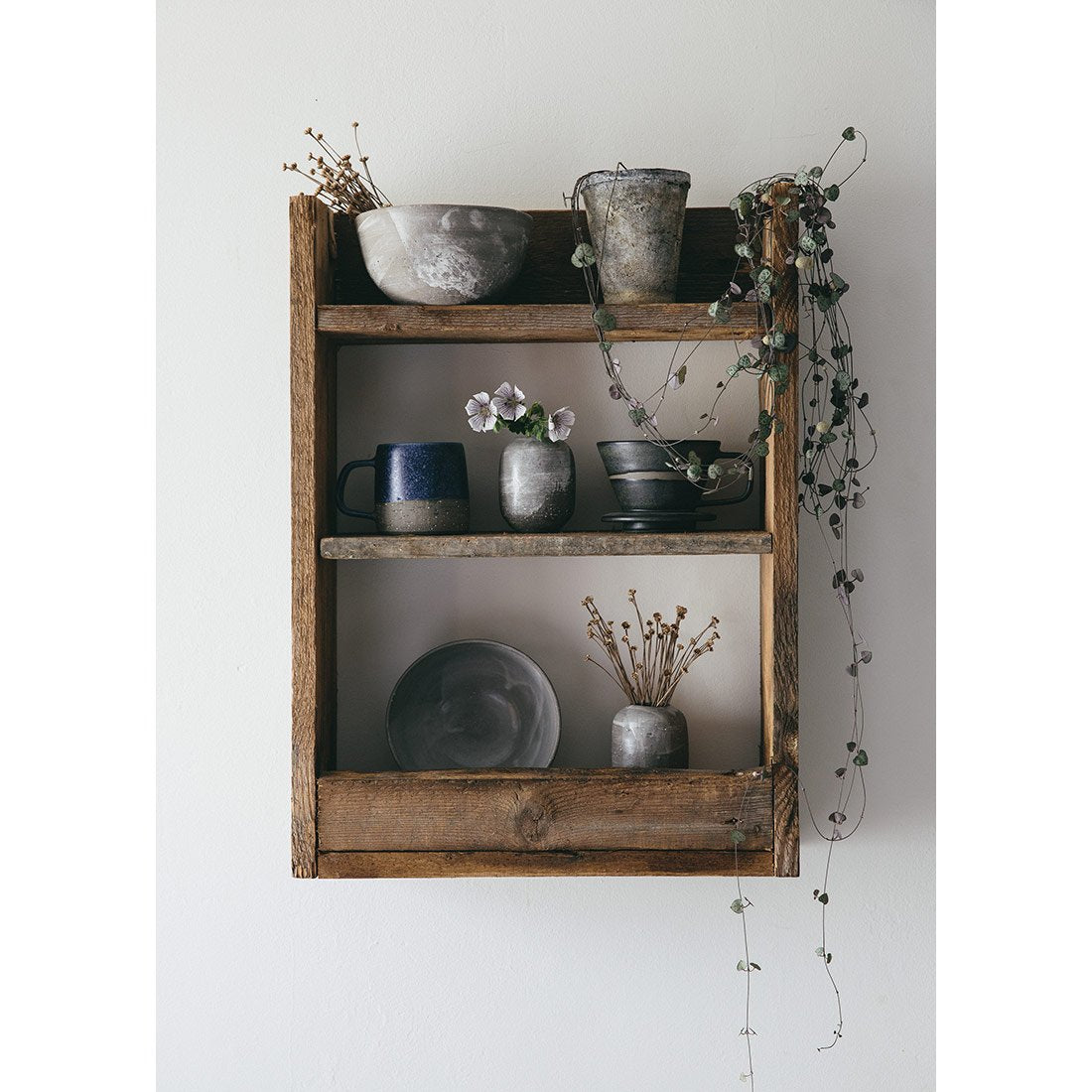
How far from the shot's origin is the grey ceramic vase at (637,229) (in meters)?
1.22

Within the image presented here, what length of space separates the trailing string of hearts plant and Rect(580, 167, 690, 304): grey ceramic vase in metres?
Answer: 0.01

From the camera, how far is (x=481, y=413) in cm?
129

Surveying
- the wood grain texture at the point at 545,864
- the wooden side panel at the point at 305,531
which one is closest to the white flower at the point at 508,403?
the wooden side panel at the point at 305,531

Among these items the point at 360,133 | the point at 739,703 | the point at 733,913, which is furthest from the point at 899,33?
the point at 733,913

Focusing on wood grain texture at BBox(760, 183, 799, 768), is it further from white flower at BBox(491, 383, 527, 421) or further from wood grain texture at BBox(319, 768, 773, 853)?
white flower at BBox(491, 383, 527, 421)

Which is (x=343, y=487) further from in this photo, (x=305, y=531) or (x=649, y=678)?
(x=649, y=678)

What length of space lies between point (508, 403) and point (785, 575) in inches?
15.7

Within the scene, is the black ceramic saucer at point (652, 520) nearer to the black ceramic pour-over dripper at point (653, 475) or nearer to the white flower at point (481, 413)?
the black ceramic pour-over dripper at point (653, 475)

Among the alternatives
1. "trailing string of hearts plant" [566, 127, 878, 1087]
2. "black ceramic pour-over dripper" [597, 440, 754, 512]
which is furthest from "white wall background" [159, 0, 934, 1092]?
"black ceramic pour-over dripper" [597, 440, 754, 512]

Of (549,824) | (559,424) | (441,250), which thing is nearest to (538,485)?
(559,424)

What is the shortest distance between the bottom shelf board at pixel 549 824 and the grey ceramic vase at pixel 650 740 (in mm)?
56

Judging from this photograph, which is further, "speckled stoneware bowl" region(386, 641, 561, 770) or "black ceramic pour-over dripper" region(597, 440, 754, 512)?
"speckled stoneware bowl" region(386, 641, 561, 770)

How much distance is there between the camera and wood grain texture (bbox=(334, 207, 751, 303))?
1.35m
